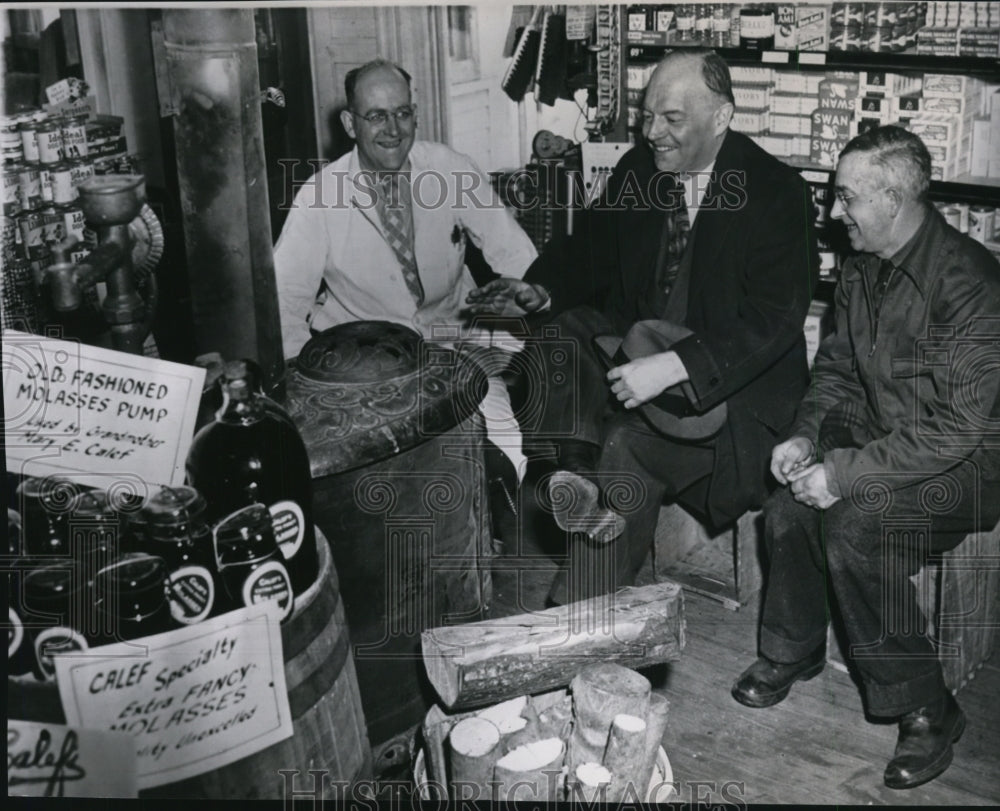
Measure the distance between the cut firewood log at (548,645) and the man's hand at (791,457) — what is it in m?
0.47

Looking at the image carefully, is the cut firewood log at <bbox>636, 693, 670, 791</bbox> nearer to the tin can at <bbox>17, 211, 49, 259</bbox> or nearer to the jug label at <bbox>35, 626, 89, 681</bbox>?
the jug label at <bbox>35, 626, 89, 681</bbox>

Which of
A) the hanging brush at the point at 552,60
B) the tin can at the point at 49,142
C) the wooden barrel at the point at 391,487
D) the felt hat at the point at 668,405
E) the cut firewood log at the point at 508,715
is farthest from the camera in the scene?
the hanging brush at the point at 552,60

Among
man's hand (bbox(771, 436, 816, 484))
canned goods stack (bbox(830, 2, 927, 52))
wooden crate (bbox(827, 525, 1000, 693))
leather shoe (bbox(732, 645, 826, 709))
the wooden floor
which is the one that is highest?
canned goods stack (bbox(830, 2, 927, 52))

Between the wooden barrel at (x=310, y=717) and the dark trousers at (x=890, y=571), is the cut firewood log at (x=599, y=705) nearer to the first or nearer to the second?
the wooden barrel at (x=310, y=717)

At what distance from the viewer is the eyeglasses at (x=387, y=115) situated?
281cm

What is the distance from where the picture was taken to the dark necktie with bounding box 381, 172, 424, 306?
2.94 metres

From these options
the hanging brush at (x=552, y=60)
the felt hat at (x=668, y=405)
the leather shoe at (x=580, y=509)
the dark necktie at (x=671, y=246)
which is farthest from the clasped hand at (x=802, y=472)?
the hanging brush at (x=552, y=60)

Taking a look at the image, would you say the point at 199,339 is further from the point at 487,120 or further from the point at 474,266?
the point at 487,120

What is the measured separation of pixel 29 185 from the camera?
9.14 feet

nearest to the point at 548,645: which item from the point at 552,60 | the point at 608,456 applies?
the point at 608,456

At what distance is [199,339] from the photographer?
193 centimetres

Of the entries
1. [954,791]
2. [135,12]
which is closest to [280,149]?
[135,12]

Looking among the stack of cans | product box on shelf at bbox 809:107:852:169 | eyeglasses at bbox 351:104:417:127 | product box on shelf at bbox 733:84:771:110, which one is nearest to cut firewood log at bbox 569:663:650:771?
eyeglasses at bbox 351:104:417:127

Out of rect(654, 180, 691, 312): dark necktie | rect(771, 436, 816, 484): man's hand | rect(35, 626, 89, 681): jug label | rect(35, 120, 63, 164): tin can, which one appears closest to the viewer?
rect(35, 626, 89, 681): jug label
